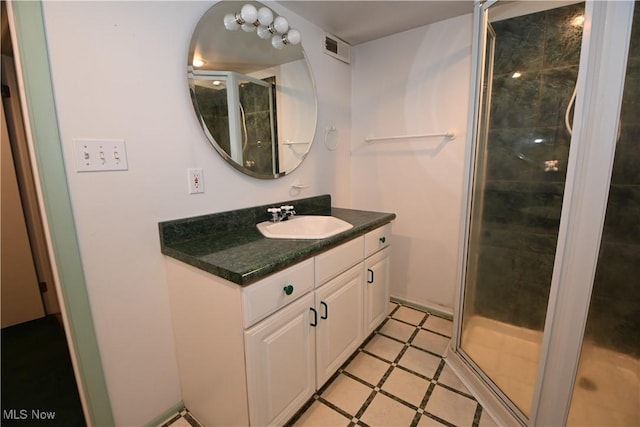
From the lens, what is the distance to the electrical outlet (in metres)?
1.29

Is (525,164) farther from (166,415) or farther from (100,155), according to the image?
(166,415)

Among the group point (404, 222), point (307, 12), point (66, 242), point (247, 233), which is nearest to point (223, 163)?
point (247, 233)

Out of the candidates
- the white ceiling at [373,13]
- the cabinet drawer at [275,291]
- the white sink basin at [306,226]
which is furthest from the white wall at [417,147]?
the cabinet drawer at [275,291]

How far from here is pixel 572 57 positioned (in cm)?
143

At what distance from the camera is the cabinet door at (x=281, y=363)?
1013 mm

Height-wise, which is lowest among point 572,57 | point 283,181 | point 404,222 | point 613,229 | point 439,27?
point 404,222

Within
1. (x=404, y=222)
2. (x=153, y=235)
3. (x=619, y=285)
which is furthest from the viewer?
(x=404, y=222)

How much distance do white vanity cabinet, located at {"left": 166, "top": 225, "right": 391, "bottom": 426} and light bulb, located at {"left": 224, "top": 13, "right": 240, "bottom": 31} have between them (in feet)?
3.76

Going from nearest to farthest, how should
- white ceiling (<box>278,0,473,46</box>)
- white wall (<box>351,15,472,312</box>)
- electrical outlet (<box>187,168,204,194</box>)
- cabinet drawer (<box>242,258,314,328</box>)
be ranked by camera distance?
cabinet drawer (<box>242,258,314,328</box>), electrical outlet (<box>187,168,204,194</box>), white ceiling (<box>278,0,473,46</box>), white wall (<box>351,15,472,312</box>)

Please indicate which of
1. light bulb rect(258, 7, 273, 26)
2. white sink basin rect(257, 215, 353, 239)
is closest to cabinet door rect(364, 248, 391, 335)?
white sink basin rect(257, 215, 353, 239)

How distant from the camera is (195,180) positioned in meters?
1.31

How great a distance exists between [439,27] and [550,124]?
93 centimetres

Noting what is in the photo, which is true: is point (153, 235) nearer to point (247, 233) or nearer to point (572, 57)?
point (247, 233)

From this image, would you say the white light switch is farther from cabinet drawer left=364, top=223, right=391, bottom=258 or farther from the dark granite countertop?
cabinet drawer left=364, top=223, right=391, bottom=258
